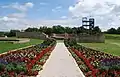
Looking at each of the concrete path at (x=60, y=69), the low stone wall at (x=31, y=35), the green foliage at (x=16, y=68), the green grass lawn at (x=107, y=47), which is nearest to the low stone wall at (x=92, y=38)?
the green grass lawn at (x=107, y=47)

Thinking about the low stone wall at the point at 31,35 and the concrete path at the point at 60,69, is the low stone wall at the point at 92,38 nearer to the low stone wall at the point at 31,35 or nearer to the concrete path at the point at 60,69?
the low stone wall at the point at 31,35

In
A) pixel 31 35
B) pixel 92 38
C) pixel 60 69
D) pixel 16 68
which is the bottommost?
pixel 31 35

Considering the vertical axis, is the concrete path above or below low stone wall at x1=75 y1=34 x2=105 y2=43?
above

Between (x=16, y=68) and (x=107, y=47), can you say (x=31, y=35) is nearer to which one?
(x=107, y=47)

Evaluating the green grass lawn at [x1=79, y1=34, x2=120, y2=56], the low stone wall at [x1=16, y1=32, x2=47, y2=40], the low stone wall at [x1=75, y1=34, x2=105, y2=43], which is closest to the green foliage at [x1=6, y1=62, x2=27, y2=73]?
the green grass lawn at [x1=79, y1=34, x2=120, y2=56]

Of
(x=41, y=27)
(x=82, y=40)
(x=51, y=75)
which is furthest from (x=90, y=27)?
(x=51, y=75)

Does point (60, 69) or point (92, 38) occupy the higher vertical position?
point (60, 69)

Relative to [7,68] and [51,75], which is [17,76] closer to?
[7,68]

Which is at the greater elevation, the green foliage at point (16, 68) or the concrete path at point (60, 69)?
the green foliage at point (16, 68)

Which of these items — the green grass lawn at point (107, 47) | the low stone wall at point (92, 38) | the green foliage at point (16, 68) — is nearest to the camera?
the green foliage at point (16, 68)

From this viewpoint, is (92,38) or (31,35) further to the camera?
(31,35)

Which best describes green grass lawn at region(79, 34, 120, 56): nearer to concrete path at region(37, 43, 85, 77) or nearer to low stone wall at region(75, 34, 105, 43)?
low stone wall at region(75, 34, 105, 43)

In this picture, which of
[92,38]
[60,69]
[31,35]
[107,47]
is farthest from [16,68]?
[31,35]

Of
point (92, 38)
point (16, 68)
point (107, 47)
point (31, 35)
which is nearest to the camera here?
point (16, 68)
